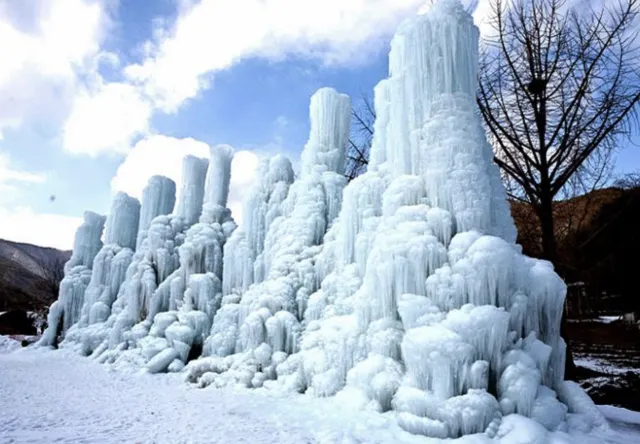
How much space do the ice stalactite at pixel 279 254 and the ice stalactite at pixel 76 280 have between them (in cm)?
1077

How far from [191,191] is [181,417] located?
35.9 feet

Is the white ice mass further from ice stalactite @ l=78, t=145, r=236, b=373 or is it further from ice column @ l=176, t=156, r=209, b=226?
ice column @ l=176, t=156, r=209, b=226

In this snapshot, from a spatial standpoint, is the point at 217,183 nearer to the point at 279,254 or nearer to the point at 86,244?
the point at 279,254

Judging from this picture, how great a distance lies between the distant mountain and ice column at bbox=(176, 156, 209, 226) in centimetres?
2730

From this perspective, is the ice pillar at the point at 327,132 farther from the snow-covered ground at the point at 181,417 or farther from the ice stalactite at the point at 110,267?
the ice stalactite at the point at 110,267

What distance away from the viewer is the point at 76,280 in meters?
19.7

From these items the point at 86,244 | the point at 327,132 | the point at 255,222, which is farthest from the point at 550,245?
the point at 86,244

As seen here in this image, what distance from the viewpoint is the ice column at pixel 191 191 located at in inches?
643

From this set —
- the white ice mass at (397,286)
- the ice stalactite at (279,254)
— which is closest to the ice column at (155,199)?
the white ice mass at (397,286)

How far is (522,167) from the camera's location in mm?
12039

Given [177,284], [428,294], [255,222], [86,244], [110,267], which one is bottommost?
[428,294]

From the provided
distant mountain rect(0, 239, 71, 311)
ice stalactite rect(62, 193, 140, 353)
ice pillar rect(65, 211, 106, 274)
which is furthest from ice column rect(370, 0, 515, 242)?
distant mountain rect(0, 239, 71, 311)

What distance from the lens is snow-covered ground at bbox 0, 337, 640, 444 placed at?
5.48 m

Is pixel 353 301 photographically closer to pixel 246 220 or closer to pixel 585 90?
pixel 246 220
